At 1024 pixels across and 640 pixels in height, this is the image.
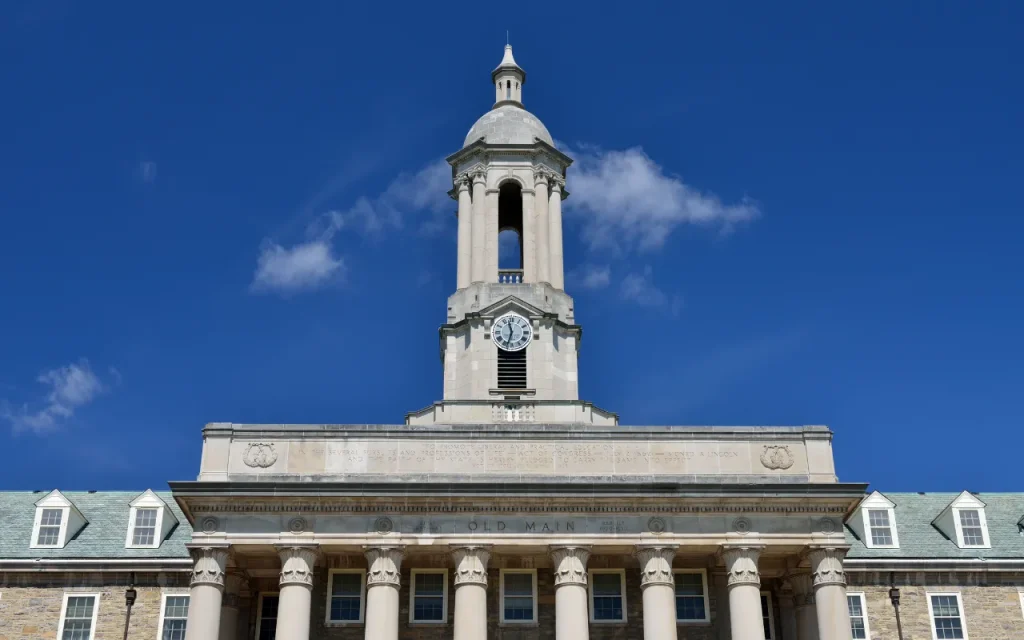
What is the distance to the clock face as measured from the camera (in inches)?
2167

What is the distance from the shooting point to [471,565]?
147ft

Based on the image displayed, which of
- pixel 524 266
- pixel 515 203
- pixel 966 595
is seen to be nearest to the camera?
pixel 966 595

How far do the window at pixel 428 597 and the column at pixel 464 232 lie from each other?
45.7ft

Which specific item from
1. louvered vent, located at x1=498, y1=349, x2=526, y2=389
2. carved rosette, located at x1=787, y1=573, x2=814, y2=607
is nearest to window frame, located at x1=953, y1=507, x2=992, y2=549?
carved rosette, located at x1=787, y1=573, x2=814, y2=607

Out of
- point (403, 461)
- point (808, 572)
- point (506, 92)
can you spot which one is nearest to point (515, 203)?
point (506, 92)

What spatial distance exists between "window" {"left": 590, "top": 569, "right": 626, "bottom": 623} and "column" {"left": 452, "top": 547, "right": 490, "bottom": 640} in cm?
478

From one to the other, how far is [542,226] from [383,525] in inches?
697

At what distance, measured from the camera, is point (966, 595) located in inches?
2077

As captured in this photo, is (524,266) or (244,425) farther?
(524,266)

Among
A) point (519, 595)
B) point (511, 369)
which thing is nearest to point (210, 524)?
point (519, 595)

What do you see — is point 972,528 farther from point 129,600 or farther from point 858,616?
point 129,600

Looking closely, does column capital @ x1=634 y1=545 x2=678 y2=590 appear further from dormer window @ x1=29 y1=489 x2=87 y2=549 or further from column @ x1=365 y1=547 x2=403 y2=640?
dormer window @ x1=29 y1=489 x2=87 y2=549

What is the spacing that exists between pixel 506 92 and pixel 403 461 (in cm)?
2294

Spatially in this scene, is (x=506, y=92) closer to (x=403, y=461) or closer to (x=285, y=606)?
(x=403, y=461)
